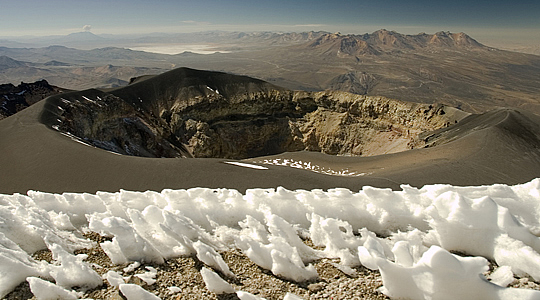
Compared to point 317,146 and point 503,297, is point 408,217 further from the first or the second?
point 317,146

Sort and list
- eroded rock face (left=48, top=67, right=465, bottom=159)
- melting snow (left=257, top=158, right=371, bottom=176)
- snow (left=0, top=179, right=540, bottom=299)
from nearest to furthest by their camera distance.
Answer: snow (left=0, top=179, right=540, bottom=299) < melting snow (left=257, top=158, right=371, bottom=176) < eroded rock face (left=48, top=67, right=465, bottom=159)

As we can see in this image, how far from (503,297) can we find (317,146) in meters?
35.9

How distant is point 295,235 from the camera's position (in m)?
4.32

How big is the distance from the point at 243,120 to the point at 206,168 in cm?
2805

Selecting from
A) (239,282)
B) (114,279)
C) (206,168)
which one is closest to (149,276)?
(114,279)

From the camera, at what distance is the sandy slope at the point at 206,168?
34.9ft

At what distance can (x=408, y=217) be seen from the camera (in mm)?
4613

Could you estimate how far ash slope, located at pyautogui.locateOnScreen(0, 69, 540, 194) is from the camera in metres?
10.7

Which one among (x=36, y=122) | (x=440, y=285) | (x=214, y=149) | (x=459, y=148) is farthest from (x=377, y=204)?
(x=214, y=149)

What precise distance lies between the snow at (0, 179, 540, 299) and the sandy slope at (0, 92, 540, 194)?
477 cm

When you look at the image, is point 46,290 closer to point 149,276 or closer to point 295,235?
point 149,276

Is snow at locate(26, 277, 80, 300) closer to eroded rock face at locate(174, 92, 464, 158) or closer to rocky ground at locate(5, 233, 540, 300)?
rocky ground at locate(5, 233, 540, 300)

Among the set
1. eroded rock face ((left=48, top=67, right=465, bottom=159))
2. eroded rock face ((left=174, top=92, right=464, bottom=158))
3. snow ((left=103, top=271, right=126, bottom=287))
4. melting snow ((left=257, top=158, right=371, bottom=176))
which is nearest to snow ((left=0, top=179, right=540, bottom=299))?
snow ((left=103, top=271, right=126, bottom=287))

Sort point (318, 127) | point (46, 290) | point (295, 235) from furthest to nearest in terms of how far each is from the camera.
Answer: point (318, 127) → point (295, 235) → point (46, 290)
